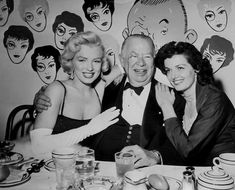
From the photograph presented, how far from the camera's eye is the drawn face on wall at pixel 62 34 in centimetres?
211

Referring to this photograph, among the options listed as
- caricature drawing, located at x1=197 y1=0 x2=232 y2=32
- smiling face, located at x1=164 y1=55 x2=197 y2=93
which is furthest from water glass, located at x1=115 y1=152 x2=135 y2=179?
caricature drawing, located at x1=197 y1=0 x2=232 y2=32

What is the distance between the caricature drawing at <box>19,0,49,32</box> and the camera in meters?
2.14

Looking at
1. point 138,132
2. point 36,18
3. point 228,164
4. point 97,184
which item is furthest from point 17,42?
point 228,164

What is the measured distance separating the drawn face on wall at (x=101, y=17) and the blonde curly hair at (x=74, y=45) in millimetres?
73

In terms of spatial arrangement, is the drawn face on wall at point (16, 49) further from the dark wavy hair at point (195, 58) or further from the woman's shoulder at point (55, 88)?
the dark wavy hair at point (195, 58)

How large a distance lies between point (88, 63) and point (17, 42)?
539 mm

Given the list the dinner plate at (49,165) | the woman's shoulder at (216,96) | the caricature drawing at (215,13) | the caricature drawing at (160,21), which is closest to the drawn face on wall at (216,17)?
the caricature drawing at (215,13)

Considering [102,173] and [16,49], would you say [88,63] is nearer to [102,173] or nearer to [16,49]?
[16,49]

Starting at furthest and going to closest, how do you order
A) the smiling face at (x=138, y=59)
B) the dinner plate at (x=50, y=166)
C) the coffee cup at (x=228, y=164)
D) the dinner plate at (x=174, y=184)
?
1. the smiling face at (x=138, y=59)
2. the dinner plate at (x=50, y=166)
3. the coffee cup at (x=228, y=164)
4. the dinner plate at (x=174, y=184)

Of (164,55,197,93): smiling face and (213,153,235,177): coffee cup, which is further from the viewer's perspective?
(164,55,197,93): smiling face

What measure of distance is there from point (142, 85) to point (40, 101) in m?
0.70

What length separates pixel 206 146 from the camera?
1.98 meters

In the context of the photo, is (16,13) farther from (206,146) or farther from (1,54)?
(206,146)

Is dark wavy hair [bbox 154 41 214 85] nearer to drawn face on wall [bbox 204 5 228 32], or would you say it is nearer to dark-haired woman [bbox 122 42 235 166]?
dark-haired woman [bbox 122 42 235 166]
